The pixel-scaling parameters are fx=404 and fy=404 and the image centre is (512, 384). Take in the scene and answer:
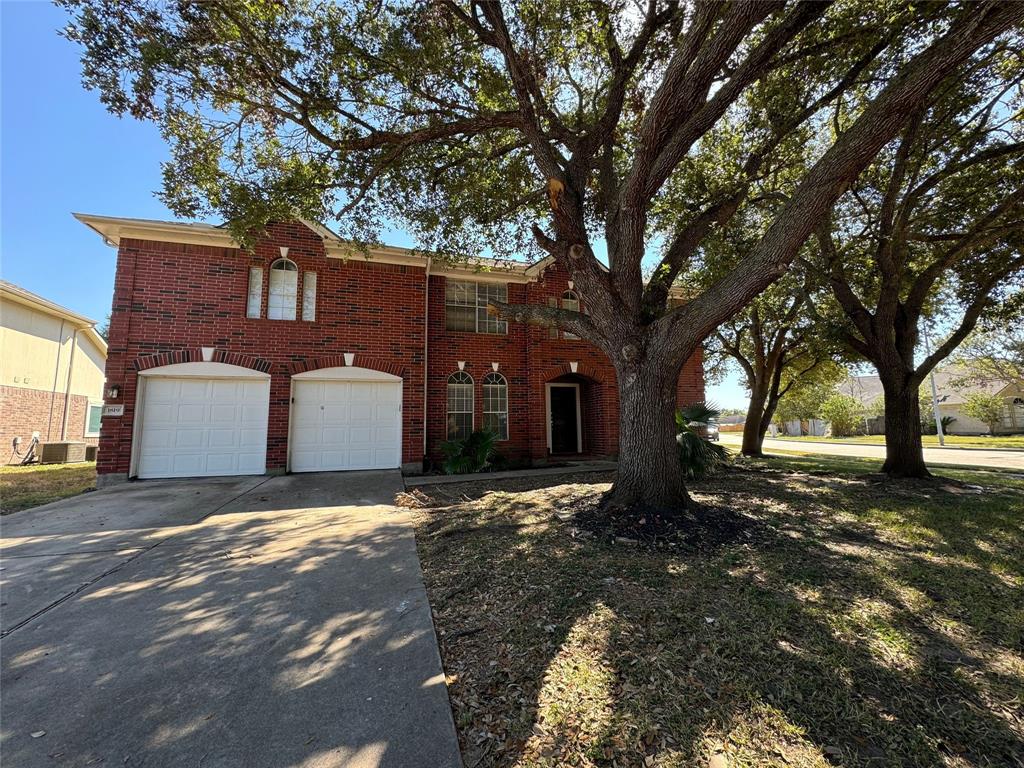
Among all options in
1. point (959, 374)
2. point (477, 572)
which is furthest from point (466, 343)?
point (959, 374)

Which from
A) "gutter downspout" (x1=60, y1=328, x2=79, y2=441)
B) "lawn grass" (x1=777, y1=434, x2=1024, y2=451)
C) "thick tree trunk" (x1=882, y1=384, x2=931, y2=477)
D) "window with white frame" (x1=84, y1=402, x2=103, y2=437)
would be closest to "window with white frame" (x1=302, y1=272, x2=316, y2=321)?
"gutter downspout" (x1=60, y1=328, x2=79, y2=441)

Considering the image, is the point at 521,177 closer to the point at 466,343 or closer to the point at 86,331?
the point at 466,343

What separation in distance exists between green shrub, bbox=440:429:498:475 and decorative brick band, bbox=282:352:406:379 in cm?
215

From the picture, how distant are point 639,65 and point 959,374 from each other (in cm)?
4718

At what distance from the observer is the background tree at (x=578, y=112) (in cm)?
414

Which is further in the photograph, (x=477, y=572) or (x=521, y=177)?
(x=521, y=177)

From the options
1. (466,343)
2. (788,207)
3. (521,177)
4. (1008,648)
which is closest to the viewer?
(1008,648)

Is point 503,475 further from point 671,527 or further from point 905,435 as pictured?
point 905,435

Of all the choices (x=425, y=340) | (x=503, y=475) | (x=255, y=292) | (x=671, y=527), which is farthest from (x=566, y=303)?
(x=671, y=527)

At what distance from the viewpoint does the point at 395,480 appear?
848 centimetres

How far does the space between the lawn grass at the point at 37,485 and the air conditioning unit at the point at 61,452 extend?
1.44 metres

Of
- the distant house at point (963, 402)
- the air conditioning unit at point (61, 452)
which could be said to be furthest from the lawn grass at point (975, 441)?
the air conditioning unit at point (61, 452)

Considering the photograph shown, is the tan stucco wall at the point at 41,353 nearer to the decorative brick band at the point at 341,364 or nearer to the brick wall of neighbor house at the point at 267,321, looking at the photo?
the brick wall of neighbor house at the point at 267,321

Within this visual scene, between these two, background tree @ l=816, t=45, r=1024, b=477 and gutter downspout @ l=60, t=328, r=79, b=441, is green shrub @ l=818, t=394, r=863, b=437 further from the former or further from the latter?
gutter downspout @ l=60, t=328, r=79, b=441
